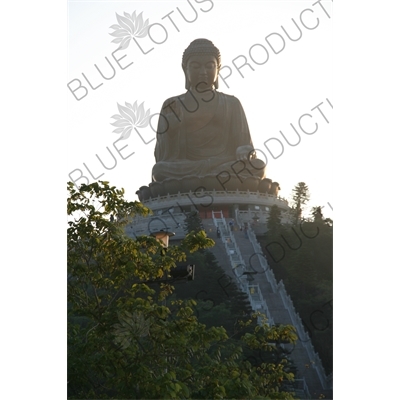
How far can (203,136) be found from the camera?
2253cm

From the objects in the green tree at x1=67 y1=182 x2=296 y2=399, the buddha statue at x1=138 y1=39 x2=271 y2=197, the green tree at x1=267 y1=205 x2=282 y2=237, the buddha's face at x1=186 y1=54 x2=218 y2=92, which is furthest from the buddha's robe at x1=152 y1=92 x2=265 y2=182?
the green tree at x1=67 y1=182 x2=296 y2=399

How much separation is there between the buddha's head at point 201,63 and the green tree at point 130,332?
51.4 feet

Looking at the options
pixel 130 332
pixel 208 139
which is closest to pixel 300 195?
pixel 208 139

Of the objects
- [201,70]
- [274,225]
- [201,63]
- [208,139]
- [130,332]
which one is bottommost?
[130,332]

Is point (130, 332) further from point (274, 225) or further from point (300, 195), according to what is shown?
point (300, 195)

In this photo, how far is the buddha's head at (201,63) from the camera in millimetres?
22000

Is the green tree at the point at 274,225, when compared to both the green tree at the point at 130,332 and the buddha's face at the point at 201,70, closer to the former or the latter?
the buddha's face at the point at 201,70

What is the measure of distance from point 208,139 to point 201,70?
2199 mm

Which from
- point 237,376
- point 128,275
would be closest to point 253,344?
point 237,376

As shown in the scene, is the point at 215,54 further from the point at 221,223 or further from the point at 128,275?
the point at 128,275

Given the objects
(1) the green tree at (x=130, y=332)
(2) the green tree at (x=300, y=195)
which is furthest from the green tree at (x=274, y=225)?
(1) the green tree at (x=130, y=332)

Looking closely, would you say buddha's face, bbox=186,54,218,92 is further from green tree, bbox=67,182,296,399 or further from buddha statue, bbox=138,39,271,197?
green tree, bbox=67,182,296,399

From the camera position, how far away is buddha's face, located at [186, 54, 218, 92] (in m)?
22.0

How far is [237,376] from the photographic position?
238 inches
